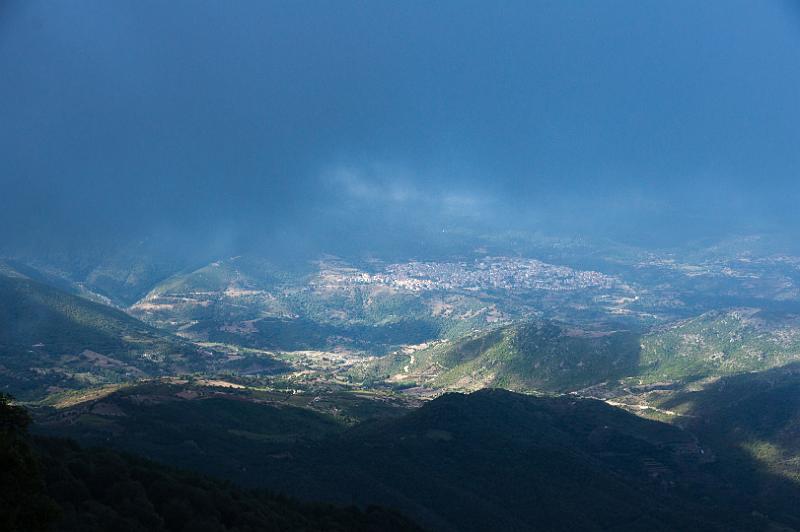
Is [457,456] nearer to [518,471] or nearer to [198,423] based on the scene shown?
[518,471]

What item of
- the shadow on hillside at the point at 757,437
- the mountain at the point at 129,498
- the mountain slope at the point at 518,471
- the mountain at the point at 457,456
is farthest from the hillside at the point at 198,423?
the shadow on hillside at the point at 757,437

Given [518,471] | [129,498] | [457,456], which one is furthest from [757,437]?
[129,498]

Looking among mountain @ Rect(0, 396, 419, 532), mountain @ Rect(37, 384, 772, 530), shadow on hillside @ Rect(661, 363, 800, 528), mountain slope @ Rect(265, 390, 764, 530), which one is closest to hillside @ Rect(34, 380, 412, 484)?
mountain @ Rect(37, 384, 772, 530)

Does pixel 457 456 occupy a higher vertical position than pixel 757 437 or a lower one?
lower

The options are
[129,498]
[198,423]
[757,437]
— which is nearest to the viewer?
[129,498]

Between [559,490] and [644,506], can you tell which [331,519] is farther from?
[644,506]

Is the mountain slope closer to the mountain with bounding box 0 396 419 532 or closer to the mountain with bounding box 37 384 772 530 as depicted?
the mountain with bounding box 37 384 772 530
